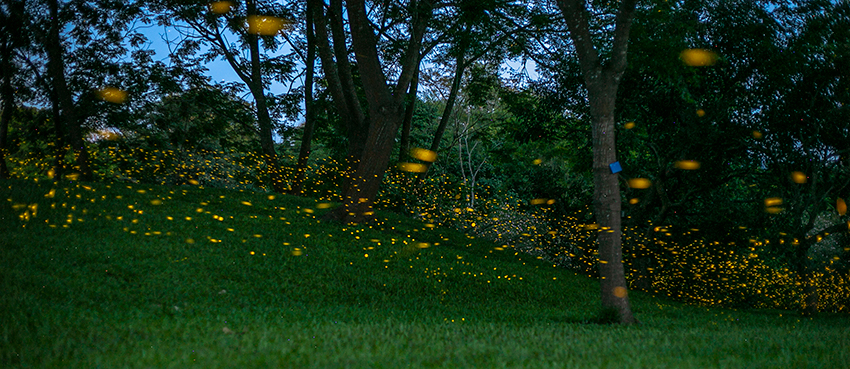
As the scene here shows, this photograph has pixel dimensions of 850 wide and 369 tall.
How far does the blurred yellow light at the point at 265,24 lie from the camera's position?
18.5m

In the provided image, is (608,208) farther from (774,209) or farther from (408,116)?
(408,116)

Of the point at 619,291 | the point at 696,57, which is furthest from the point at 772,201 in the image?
the point at 619,291

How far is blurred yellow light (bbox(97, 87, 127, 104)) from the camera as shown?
17.8 metres

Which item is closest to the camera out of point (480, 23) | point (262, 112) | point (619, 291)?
point (619, 291)

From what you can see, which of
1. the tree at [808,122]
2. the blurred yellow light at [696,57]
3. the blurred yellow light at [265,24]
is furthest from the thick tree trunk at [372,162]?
the tree at [808,122]

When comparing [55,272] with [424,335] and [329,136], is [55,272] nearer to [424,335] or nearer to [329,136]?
[424,335]

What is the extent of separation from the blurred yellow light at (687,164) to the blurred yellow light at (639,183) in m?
1.16

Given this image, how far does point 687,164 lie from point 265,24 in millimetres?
13312

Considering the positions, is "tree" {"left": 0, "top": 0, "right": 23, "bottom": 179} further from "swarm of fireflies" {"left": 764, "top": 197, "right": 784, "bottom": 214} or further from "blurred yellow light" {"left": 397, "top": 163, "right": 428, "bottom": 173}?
"swarm of fireflies" {"left": 764, "top": 197, "right": 784, "bottom": 214}

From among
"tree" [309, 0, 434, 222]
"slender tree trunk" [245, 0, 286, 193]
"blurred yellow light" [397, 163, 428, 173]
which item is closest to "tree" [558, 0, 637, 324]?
"tree" [309, 0, 434, 222]

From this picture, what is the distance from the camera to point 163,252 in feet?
30.8

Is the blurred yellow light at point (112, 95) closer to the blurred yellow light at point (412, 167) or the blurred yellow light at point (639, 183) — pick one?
the blurred yellow light at point (412, 167)

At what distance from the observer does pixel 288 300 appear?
27.0 ft

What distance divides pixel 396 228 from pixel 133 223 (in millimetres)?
5991
